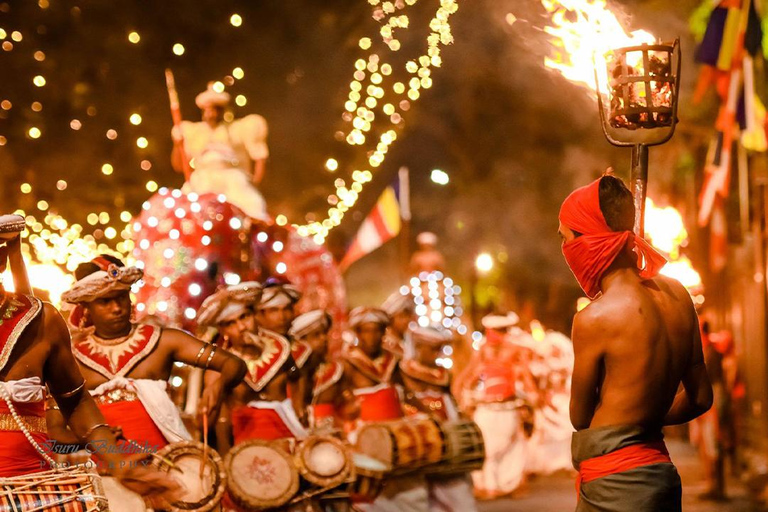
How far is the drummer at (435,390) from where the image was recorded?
37.7 ft

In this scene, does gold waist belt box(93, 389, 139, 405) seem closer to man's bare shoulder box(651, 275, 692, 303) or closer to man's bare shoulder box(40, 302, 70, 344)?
man's bare shoulder box(40, 302, 70, 344)

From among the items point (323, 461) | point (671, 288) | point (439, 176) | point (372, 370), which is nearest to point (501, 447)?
point (372, 370)

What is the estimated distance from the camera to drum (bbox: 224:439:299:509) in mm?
8172

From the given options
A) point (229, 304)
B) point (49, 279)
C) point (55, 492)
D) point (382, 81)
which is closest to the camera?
point (55, 492)

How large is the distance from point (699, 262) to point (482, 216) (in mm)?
14637

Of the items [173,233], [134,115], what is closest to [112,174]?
[134,115]

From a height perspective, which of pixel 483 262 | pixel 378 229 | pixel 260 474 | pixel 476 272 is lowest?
pixel 260 474

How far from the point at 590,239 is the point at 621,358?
560mm

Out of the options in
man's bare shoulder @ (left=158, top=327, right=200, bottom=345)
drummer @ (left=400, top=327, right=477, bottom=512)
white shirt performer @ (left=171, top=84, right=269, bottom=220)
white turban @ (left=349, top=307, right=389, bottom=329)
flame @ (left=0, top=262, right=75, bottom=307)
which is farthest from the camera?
flame @ (left=0, top=262, right=75, bottom=307)

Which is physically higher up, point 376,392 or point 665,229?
point 665,229

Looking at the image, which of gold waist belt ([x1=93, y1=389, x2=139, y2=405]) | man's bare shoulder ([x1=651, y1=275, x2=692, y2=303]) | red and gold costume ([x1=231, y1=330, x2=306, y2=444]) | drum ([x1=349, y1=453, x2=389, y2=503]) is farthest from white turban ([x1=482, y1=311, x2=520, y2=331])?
man's bare shoulder ([x1=651, y1=275, x2=692, y2=303])

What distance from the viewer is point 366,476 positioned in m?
9.20

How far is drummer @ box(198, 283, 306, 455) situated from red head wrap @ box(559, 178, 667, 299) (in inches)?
159

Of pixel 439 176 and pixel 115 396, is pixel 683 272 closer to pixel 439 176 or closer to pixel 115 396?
pixel 115 396
